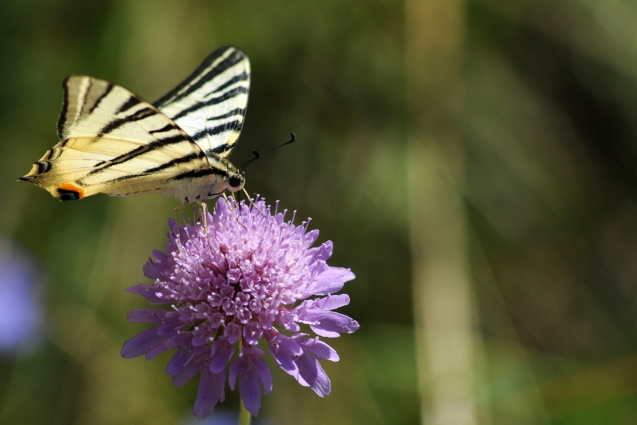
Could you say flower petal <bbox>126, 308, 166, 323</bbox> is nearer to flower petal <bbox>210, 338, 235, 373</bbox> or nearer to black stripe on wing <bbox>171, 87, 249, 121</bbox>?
flower petal <bbox>210, 338, 235, 373</bbox>

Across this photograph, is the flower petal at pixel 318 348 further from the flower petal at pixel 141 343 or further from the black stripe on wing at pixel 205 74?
the black stripe on wing at pixel 205 74

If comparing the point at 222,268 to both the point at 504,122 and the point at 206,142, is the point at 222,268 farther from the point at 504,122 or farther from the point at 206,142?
the point at 504,122

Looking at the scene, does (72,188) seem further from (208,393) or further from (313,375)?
(313,375)

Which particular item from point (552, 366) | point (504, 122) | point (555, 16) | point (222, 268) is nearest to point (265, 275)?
point (222, 268)

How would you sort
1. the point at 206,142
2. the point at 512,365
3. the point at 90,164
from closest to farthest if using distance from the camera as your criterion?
1. the point at 90,164
2. the point at 206,142
3. the point at 512,365

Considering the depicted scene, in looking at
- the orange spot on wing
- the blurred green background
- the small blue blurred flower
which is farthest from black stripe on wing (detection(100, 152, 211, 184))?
the small blue blurred flower

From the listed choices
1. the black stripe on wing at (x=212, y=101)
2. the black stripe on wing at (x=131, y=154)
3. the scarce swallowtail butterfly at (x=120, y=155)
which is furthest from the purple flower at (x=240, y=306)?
the black stripe on wing at (x=212, y=101)
